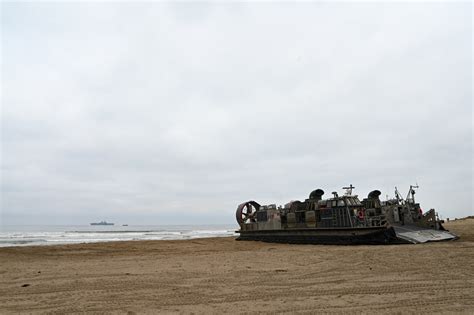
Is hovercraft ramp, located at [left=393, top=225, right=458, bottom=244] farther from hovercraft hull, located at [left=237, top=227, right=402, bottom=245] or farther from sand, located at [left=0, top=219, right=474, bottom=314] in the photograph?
sand, located at [left=0, top=219, right=474, bottom=314]

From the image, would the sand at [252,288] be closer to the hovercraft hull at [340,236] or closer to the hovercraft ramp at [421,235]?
the hovercraft ramp at [421,235]

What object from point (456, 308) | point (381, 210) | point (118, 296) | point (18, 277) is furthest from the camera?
point (381, 210)

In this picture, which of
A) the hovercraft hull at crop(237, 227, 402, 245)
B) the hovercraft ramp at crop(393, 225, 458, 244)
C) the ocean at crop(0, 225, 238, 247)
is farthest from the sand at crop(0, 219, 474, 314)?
the ocean at crop(0, 225, 238, 247)

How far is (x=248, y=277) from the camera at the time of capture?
28.0ft

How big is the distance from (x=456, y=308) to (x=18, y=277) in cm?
1001

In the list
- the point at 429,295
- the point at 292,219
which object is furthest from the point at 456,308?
the point at 292,219

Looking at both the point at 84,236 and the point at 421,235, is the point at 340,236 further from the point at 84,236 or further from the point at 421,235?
the point at 84,236

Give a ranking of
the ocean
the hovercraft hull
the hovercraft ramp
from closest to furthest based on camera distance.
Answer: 1. the hovercraft ramp
2. the hovercraft hull
3. the ocean

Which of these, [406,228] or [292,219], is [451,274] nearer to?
[406,228]

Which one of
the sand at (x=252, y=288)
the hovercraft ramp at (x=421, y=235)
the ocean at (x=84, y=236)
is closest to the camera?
the sand at (x=252, y=288)

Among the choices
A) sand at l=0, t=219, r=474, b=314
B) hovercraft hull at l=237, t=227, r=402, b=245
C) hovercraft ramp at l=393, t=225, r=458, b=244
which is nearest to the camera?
sand at l=0, t=219, r=474, b=314

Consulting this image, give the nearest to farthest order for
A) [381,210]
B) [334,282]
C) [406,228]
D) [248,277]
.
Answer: [334,282] < [248,277] < [406,228] < [381,210]

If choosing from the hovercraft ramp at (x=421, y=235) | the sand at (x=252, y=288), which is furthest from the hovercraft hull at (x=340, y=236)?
the sand at (x=252, y=288)

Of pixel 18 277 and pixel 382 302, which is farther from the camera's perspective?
pixel 18 277
